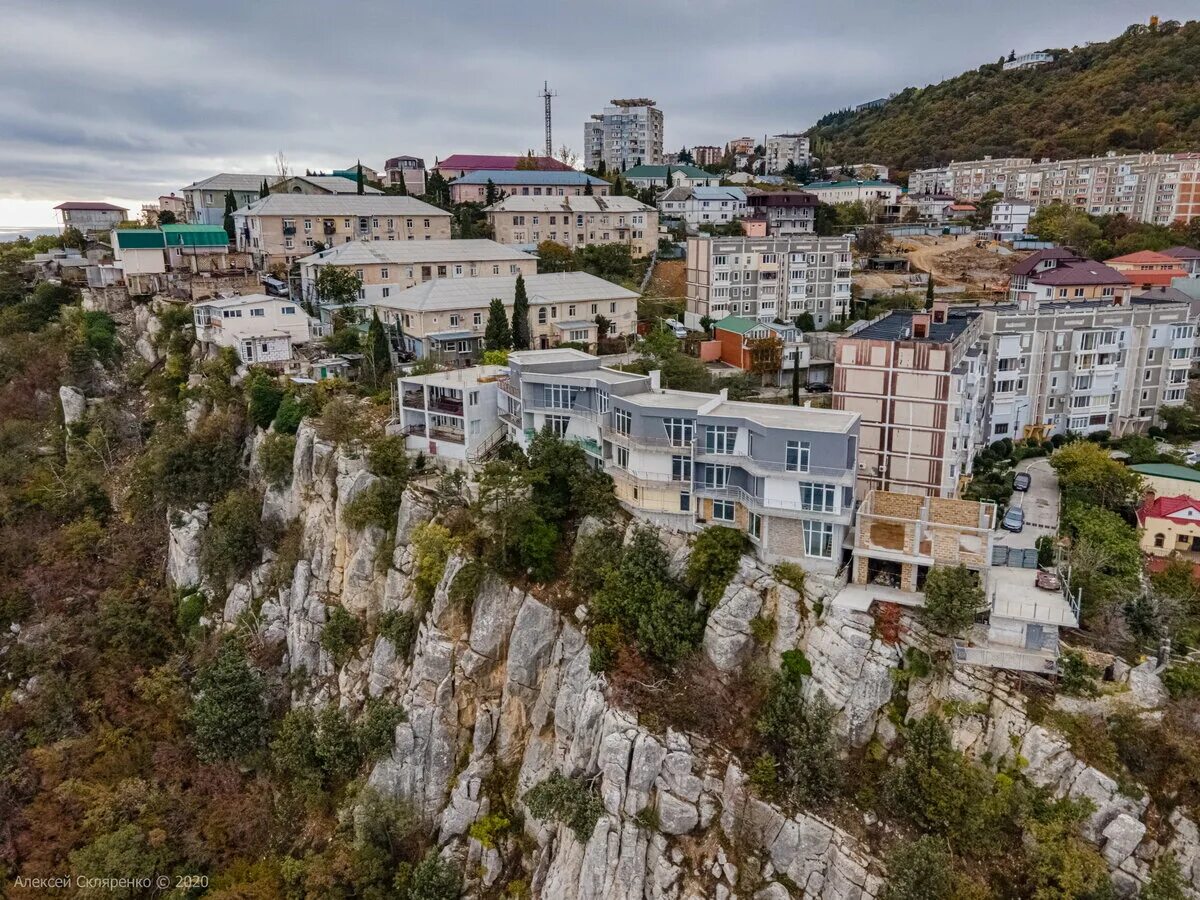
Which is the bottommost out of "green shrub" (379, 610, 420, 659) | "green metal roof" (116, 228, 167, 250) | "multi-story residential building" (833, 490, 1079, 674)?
"green shrub" (379, 610, 420, 659)

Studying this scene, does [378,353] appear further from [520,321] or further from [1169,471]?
[1169,471]

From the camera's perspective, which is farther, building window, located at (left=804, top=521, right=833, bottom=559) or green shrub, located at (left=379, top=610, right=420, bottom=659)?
green shrub, located at (left=379, top=610, right=420, bottom=659)

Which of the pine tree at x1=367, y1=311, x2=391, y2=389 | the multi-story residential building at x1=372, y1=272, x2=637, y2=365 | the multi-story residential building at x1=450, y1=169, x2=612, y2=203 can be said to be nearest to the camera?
the pine tree at x1=367, y1=311, x2=391, y2=389

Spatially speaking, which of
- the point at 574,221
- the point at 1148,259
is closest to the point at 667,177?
the point at 574,221

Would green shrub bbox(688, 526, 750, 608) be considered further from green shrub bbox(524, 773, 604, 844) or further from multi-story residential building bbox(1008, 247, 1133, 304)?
multi-story residential building bbox(1008, 247, 1133, 304)

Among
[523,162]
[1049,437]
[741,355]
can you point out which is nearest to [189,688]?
[741,355]

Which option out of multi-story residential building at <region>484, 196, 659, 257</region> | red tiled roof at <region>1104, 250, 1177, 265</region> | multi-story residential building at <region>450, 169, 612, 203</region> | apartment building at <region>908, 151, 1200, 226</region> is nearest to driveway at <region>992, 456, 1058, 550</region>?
red tiled roof at <region>1104, 250, 1177, 265</region>

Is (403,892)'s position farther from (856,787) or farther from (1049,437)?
(1049,437)
